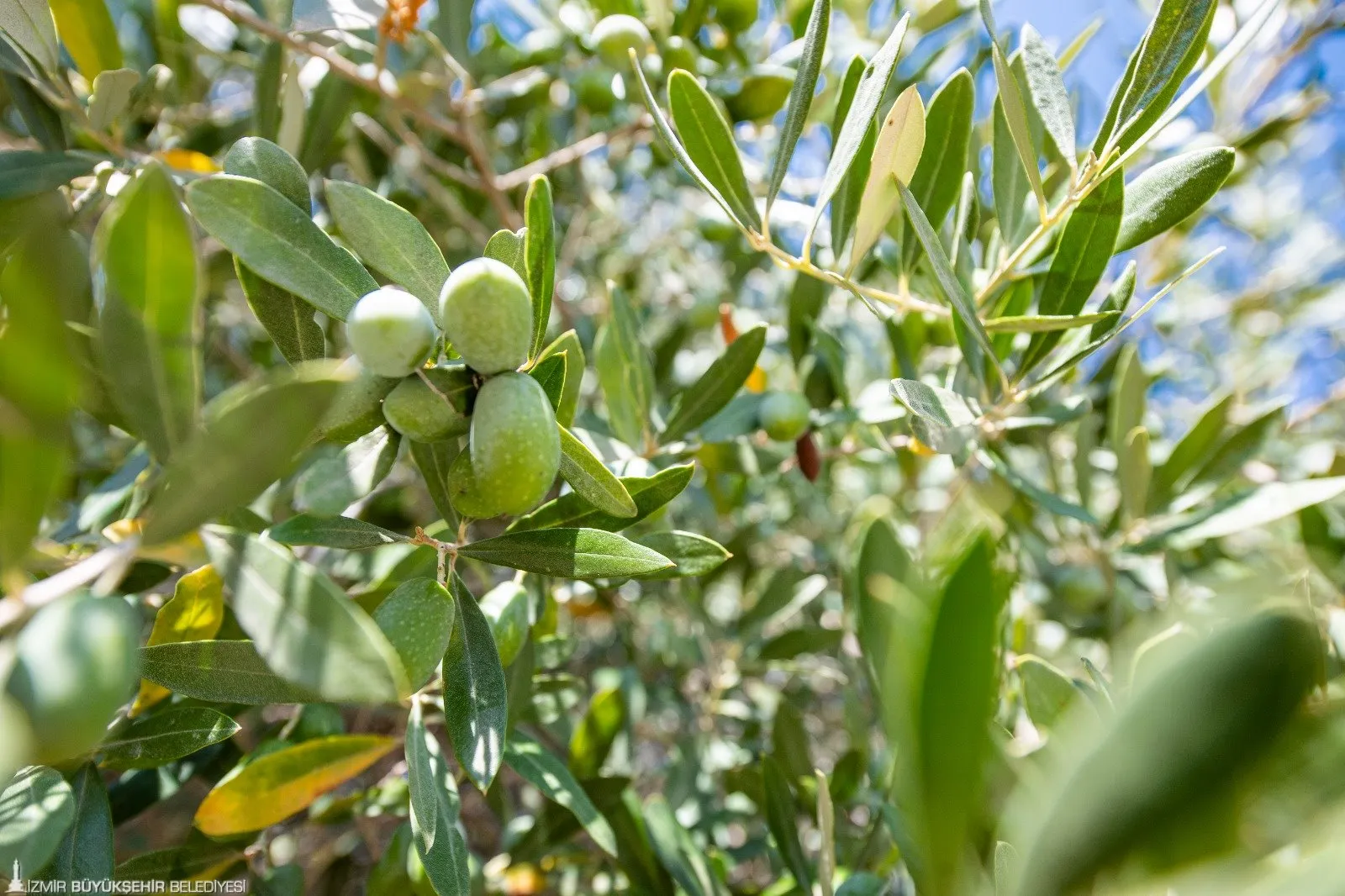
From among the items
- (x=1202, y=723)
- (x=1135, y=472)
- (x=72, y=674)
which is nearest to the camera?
(x=1202, y=723)

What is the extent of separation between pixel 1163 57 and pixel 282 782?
1360 millimetres

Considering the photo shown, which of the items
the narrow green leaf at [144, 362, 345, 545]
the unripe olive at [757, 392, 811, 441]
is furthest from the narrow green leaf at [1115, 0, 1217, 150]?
the narrow green leaf at [144, 362, 345, 545]

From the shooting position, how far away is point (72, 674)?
46cm

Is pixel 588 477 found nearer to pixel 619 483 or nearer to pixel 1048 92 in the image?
pixel 619 483

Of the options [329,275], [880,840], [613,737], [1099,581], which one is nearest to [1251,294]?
[1099,581]

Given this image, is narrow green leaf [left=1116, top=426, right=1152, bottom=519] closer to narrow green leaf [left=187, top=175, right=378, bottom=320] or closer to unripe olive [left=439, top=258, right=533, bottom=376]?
unripe olive [left=439, top=258, right=533, bottom=376]

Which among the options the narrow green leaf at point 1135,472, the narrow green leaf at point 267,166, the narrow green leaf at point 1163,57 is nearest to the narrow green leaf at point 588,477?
the narrow green leaf at point 267,166

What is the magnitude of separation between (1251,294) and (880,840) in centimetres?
255

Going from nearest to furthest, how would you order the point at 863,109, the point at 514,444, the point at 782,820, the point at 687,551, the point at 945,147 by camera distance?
1. the point at 514,444
2. the point at 863,109
3. the point at 687,551
4. the point at 945,147
5. the point at 782,820

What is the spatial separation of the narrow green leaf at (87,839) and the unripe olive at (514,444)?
680 mm

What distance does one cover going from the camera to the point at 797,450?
4.55 feet

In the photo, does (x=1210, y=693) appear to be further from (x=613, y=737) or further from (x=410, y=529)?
(x=410, y=529)

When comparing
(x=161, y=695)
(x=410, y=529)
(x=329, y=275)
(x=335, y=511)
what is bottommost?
(x=410, y=529)

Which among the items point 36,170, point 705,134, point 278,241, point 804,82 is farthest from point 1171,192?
point 36,170
